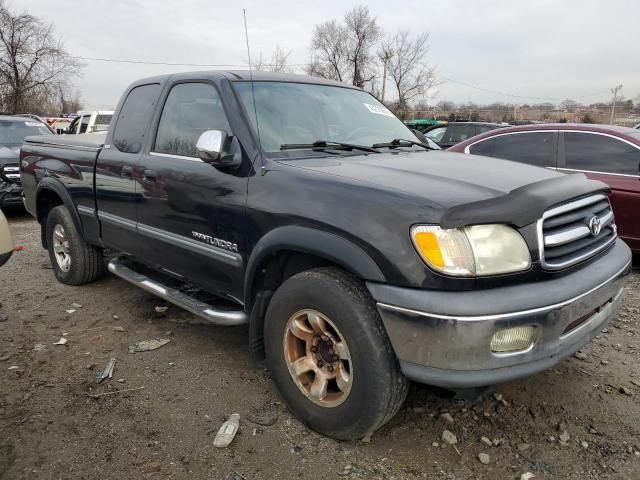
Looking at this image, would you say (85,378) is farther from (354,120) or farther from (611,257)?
(611,257)

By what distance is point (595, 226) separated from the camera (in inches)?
99.3

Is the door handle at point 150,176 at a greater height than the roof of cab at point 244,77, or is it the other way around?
the roof of cab at point 244,77

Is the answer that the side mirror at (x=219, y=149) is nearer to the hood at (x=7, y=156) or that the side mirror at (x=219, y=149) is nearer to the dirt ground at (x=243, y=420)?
the dirt ground at (x=243, y=420)

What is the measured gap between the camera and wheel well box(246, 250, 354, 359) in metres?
2.68

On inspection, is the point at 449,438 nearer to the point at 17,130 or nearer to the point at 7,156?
the point at 7,156

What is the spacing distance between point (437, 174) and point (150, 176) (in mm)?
2016

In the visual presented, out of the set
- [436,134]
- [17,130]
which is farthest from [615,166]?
[17,130]

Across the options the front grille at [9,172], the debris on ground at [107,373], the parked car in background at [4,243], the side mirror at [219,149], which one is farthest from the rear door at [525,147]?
Answer: the front grille at [9,172]

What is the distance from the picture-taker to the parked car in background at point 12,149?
8.14m

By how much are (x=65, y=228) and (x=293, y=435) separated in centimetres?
331

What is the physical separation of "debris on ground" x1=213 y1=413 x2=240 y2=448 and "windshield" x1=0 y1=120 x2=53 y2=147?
9071mm

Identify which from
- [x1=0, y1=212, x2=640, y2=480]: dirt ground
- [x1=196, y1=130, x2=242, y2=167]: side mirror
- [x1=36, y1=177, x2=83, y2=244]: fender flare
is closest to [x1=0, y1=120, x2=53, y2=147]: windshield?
[x1=36, y1=177, x2=83, y2=244]: fender flare

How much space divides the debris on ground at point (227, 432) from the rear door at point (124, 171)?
1.66m

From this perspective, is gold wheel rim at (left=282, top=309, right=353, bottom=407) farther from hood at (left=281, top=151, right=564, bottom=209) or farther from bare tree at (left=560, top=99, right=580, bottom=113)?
bare tree at (left=560, top=99, right=580, bottom=113)
